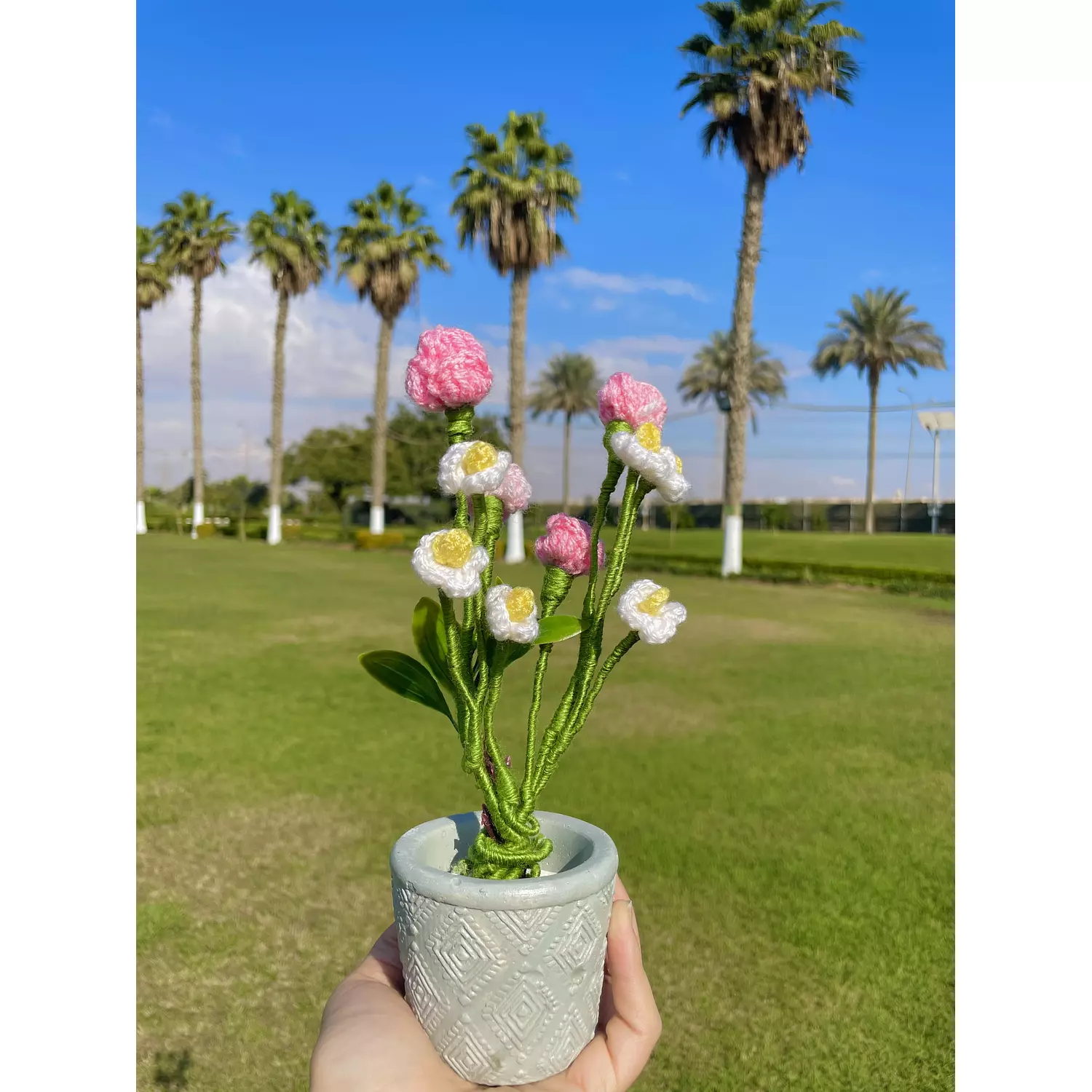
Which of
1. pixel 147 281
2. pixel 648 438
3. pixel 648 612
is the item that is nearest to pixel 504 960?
pixel 648 612

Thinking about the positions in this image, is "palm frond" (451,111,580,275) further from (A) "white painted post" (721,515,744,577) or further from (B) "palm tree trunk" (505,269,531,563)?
(A) "white painted post" (721,515,744,577)

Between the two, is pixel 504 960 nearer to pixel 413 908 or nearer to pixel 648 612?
pixel 413 908

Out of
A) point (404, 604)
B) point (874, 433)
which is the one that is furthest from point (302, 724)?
point (874, 433)

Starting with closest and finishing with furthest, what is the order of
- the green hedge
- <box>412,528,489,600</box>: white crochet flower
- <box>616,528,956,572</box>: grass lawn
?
1. <box>412,528,489,600</box>: white crochet flower
2. the green hedge
3. <box>616,528,956,572</box>: grass lawn

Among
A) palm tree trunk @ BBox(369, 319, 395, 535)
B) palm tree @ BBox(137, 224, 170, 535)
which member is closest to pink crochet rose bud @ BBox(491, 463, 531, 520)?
palm tree trunk @ BBox(369, 319, 395, 535)

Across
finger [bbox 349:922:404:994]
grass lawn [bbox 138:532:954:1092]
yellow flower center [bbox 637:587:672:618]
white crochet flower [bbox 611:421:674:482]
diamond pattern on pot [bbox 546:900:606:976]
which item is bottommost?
grass lawn [bbox 138:532:954:1092]

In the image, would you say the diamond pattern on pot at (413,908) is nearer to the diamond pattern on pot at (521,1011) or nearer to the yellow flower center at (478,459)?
the diamond pattern on pot at (521,1011)
